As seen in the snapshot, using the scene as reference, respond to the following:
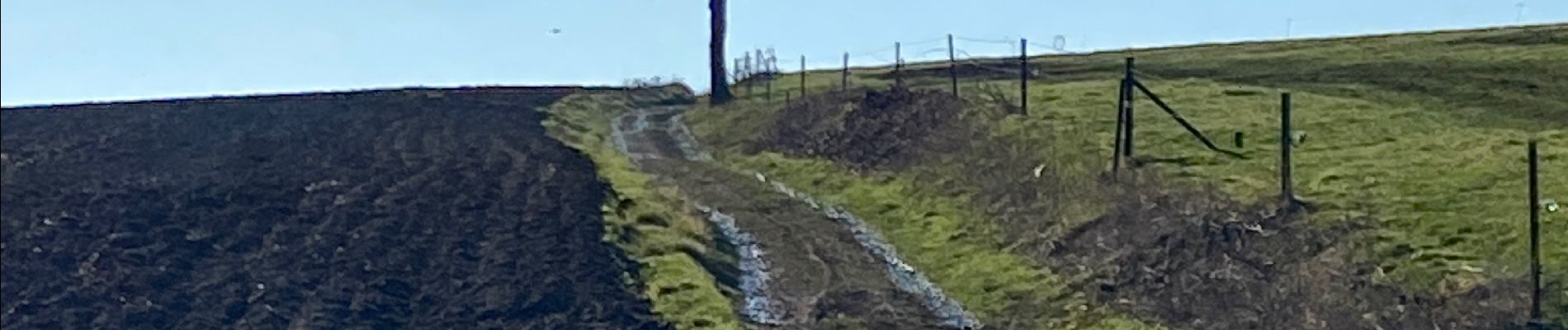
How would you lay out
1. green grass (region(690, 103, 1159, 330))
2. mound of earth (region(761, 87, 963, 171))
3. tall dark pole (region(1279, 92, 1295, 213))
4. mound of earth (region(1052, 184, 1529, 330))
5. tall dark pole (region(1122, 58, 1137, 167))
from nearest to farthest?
mound of earth (region(1052, 184, 1529, 330))
green grass (region(690, 103, 1159, 330))
tall dark pole (region(1279, 92, 1295, 213))
tall dark pole (region(1122, 58, 1137, 167))
mound of earth (region(761, 87, 963, 171))

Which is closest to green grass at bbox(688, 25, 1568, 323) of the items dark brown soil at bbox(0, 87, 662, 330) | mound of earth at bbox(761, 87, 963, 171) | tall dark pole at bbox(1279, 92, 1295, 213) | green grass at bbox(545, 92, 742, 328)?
tall dark pole at bbox(1279, 92, 1295, 213)

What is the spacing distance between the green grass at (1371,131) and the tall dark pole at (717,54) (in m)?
2.14

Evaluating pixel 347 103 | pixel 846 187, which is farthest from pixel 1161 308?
pixel 347 103

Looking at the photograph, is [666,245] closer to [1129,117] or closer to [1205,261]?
[1205,261]

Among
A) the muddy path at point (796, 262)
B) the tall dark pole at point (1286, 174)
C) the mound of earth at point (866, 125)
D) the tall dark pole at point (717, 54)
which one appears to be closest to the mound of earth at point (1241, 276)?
the tall dark pole at point (1286, 174)

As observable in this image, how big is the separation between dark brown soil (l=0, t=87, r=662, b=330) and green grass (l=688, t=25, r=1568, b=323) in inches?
165

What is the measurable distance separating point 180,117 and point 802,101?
11.4 m

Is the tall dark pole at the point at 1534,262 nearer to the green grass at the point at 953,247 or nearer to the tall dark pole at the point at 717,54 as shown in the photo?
the green grass at the point at 953,247

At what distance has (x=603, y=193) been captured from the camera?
1225 inches

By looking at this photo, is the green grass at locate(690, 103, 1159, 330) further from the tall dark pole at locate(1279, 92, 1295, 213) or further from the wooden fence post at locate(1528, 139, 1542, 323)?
the wooden fence post at locate(1528, 139, 1542, 323)

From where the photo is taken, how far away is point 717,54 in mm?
57562

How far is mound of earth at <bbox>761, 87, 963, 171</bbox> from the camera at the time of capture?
36.7m

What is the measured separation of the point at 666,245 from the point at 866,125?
1321 centimetres

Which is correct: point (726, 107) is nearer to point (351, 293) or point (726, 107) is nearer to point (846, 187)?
point (846, 187)
